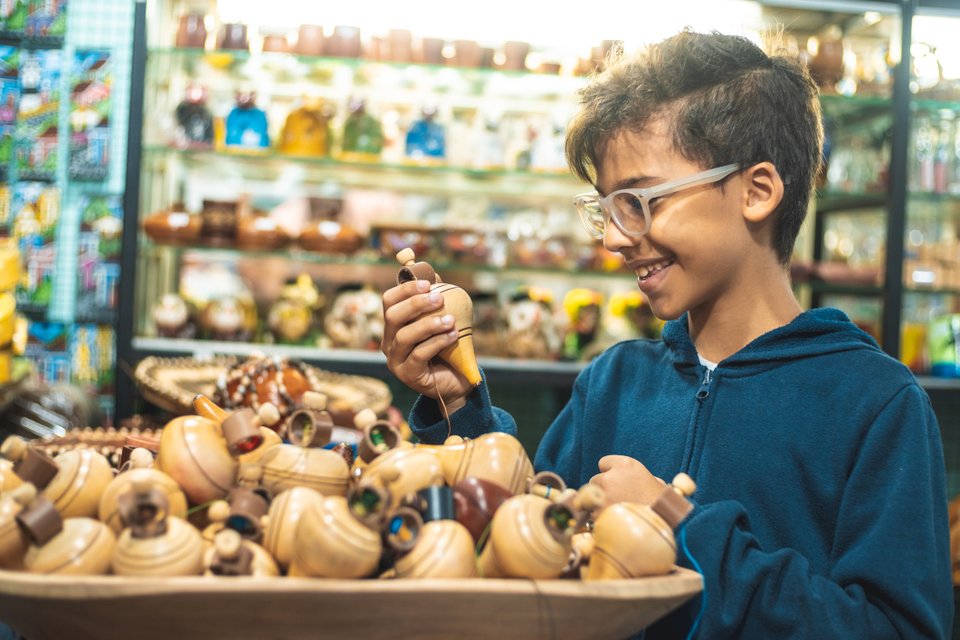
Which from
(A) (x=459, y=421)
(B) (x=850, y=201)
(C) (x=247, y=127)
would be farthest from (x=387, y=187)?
(A) (x=459, y=421)

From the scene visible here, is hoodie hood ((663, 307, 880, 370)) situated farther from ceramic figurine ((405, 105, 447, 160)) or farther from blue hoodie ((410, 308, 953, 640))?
ceramic figurine ((405, 105, 447, 160))

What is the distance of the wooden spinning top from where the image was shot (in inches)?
49.7

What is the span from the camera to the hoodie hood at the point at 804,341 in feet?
4.39

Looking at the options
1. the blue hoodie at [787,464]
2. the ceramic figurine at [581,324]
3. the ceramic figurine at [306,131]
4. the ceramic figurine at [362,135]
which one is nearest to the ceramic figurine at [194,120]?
the ceramic figurine at [306,131]

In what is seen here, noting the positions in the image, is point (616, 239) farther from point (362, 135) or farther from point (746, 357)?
point (362, 135)

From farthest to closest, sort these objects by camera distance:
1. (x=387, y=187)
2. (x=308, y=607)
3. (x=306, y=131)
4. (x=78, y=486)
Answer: (x=387, y=187) → (x=306, y=131) → (x=78, y=486) → (x=308, y=607)

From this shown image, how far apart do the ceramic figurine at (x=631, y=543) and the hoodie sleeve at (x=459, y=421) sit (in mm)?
496

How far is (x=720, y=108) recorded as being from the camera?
1310 millimetres

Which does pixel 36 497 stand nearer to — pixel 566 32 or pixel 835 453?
pixel 835 453

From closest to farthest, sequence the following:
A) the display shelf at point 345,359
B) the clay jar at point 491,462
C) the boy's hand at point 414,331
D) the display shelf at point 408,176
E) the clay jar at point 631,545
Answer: the clay jar at point 631,545, the clay jar at point 491,462, the boy's hand at point 414,331, the display shelf at point 345,359, the display shelf at point 408,176

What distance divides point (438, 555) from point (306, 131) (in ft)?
10.7

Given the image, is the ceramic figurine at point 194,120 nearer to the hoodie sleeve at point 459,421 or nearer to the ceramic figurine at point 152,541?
the hoodie sleeve at point 459,421

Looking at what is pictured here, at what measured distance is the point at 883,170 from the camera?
383 cm

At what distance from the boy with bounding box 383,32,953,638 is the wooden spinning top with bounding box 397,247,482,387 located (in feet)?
0.09
